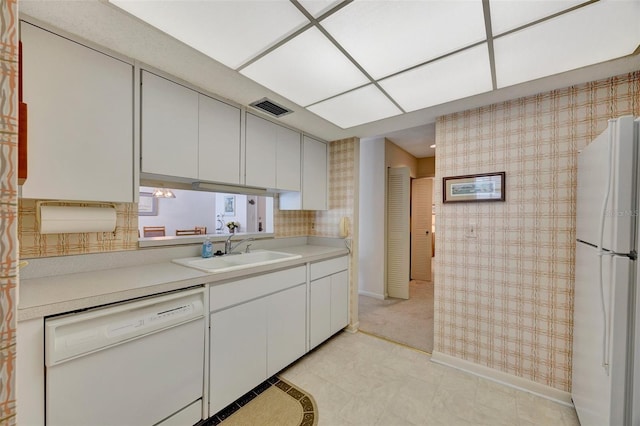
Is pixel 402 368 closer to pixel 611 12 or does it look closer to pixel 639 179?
pixel 639 179

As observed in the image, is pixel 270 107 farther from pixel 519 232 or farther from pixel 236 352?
pixel 519 232

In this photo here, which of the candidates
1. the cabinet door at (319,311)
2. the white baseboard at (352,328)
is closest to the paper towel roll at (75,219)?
the cabinet door at (319,311)

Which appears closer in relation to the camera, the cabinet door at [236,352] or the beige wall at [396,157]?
the cabinet door at [236,352]

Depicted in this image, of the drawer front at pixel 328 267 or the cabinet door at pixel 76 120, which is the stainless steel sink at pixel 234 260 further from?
the cabinet door at pixel 76 120

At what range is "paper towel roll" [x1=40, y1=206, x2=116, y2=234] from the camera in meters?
1.34

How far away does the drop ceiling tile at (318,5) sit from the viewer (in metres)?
1.11

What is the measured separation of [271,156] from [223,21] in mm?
1243

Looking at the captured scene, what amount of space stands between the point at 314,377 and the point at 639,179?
2329 millimetres

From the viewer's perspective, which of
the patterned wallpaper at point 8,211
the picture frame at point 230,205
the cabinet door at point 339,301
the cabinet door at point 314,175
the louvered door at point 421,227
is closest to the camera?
the patterned wallpaper at point 8,211

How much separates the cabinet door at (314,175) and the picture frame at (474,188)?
52.1 inches

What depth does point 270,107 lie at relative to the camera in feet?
6.98

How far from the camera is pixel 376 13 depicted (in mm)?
1165

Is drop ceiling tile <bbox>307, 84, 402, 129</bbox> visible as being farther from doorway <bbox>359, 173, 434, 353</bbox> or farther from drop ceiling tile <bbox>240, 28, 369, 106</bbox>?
doorway <bbox>359, 173, 434, 353</bbox>

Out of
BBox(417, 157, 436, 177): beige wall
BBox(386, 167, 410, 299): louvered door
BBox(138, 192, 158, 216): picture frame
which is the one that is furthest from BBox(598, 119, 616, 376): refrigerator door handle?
BBox(138, 192, 158, 216): picture frame
